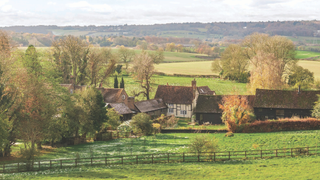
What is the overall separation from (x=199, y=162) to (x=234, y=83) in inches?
2838

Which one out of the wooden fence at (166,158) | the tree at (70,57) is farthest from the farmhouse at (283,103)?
the tree at (70,57)

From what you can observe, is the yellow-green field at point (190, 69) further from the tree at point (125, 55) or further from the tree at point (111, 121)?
the tree at point (111, 121)

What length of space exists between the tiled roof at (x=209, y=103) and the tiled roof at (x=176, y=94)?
7.18m

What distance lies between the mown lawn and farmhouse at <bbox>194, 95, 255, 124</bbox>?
92.6 feet

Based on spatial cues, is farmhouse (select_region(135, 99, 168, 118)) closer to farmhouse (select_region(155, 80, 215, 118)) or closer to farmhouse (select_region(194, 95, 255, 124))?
farmhouse (select_region(155, 80, 215, 118))

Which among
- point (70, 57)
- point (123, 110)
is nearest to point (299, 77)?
point (123, 110)

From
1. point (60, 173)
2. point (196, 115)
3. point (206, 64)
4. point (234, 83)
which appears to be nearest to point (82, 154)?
point (60, 173)

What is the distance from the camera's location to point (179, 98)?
7094cm

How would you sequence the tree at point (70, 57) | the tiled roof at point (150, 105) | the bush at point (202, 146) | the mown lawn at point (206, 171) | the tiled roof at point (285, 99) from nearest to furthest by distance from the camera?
the mown lawn at point (206, 171)
the bush at point (202, 146)
the tiled roof at point (285, 99)
the tiled roof at point (150, 105)
the tree at point (70, 57)

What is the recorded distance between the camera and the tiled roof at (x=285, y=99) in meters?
56.9

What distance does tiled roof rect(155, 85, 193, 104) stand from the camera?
70.2 meters

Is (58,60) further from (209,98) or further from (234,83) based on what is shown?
(234,83)

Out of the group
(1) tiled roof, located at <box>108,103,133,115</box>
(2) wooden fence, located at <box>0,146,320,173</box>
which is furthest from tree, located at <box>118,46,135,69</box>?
(2) wooden fence, located at <box>0,146,320,173</box>

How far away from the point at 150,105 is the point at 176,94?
641 cm
